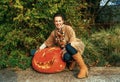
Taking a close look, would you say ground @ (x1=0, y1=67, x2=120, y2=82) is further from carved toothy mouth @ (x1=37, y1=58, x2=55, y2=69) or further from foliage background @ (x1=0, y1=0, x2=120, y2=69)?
foliage background @ (x1=0, y1=0, x2=120, y2=69)

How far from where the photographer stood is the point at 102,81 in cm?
598

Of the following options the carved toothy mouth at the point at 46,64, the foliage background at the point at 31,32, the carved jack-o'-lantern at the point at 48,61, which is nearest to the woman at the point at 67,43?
the carved jack-o'-lantern at the point at 48,61

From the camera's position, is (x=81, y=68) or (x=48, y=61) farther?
(x=48, y=61)

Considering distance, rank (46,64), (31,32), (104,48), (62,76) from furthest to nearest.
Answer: (104,48) < (31,32) < (46,64) < (62,76)

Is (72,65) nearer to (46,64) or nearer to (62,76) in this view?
(62,76)

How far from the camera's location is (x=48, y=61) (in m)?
6.44

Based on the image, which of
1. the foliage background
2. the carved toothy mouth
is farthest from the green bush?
the carved toothy mouth

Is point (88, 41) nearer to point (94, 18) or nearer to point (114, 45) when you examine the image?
point (114, 45)

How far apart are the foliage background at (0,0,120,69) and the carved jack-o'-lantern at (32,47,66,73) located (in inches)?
12.6

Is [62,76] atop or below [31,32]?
below

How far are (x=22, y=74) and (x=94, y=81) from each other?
1.40 m

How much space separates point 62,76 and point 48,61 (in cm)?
43

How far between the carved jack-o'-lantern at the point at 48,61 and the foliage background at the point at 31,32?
0.32 metres

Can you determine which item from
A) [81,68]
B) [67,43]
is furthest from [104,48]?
[81,68]
